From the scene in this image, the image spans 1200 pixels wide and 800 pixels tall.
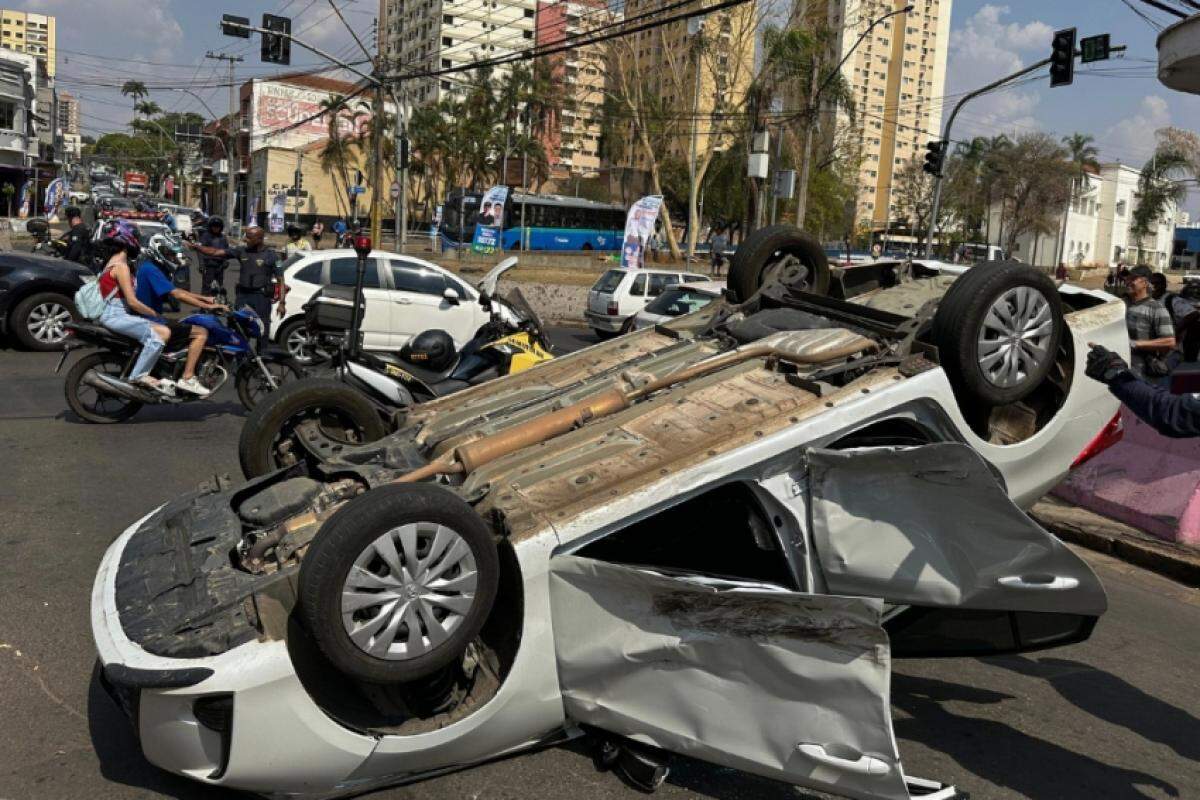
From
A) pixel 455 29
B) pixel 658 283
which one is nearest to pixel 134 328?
pixel 658 283

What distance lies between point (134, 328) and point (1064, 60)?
1798cm

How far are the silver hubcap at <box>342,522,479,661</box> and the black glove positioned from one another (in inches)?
101

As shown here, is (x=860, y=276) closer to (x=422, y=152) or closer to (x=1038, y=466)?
(x=1038, y=466)

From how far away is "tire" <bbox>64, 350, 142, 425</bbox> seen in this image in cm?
897

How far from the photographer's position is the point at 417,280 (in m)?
14.0

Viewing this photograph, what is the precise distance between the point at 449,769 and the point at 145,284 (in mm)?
6916

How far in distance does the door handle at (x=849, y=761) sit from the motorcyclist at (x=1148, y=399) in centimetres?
180

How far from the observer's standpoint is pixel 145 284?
351 inches

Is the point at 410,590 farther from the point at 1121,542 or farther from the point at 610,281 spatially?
the point at 610,281

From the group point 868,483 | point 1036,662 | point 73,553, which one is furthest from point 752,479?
point 73,553

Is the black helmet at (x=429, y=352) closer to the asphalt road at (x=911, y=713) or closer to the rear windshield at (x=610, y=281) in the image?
the asphalt road at (x=911, y=713)

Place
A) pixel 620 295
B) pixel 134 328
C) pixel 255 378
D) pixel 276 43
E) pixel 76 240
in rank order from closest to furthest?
pixel 134 328
pixel 255 378
pixel 76 240
pixel 620 295
pixel 276 43

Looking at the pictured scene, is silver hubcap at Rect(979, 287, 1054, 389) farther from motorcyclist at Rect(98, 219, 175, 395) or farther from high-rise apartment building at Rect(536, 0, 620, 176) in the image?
high-rise apartment building at Rect(536, 0, 620, 176)

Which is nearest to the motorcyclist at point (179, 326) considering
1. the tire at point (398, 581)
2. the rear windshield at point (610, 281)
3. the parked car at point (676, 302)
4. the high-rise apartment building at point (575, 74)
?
the tire at point (398, 581)
